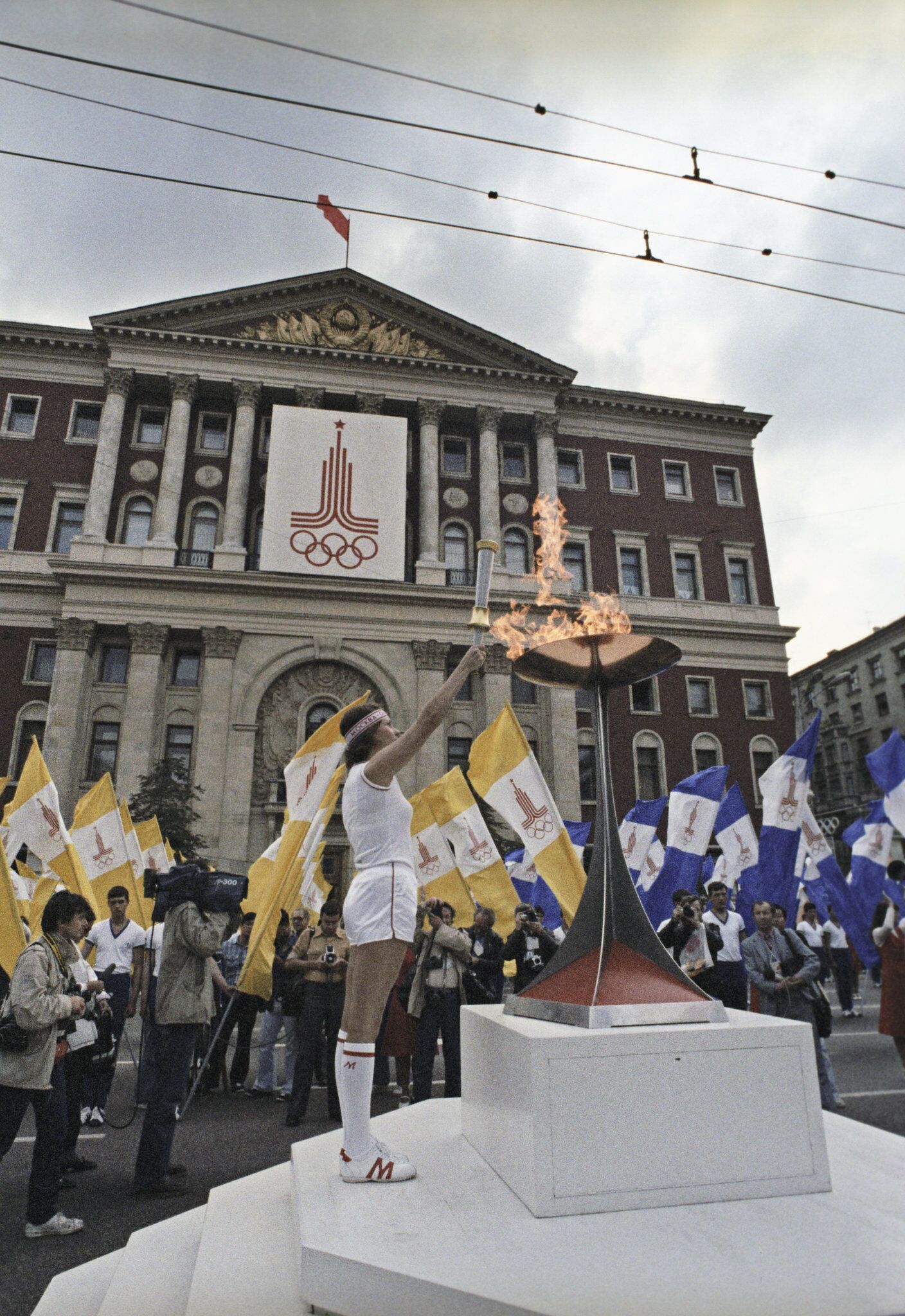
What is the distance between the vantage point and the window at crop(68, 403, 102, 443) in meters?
32.5

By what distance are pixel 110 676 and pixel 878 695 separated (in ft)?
160

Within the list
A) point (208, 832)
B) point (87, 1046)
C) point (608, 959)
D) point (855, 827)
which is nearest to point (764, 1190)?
point (608, 959)

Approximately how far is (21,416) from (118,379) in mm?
4346

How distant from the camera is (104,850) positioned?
10789 millimetres

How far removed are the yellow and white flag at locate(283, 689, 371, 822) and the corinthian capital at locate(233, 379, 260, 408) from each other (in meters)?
27.3

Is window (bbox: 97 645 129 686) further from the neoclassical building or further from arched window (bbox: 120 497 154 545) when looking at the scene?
arched window (bbox: 120 497 154 545)

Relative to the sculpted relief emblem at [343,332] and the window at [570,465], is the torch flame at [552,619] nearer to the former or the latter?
the sculpted relief emblem at [343,332]

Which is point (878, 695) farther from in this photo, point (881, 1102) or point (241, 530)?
point (881, 1102)

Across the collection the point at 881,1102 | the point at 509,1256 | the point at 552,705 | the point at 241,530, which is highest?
the point at 241,530

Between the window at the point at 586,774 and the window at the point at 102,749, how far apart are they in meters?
17.4

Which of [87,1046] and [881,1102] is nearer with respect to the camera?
[87,1046]

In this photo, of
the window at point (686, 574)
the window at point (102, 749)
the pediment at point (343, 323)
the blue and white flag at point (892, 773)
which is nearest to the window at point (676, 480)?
the window at point (686, 574)

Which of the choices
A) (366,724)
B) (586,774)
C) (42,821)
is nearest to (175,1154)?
(42,821)

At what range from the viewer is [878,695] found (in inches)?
2159
